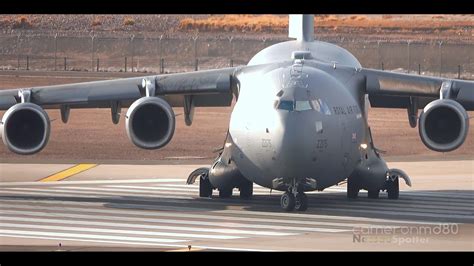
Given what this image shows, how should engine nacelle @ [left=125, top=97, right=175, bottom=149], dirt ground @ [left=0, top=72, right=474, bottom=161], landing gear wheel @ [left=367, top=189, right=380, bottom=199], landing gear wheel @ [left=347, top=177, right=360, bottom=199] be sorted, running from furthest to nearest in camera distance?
1. dirt ground @ [left=0, top=72, right=474, bottom=161]
2. landing gear wheel @ [left=367, top=189, right=380, bottom=199]
3. landing gear wheel @ [left=347, top=177, right=360, bottom=199]
4. engine nacelle @ [left=125, top=97, right=175, bottom=149]

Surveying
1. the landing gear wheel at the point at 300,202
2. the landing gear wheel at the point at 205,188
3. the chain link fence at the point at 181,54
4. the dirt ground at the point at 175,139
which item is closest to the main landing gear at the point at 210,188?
the landing gear wheel at the point at 205,188

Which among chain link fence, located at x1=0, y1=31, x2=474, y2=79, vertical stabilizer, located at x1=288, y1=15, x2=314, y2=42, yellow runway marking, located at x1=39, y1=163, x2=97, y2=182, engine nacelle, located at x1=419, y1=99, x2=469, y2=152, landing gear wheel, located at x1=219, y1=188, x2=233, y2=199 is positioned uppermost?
chain link fence, located at x1=0, y1=31, x2=474, y2=79

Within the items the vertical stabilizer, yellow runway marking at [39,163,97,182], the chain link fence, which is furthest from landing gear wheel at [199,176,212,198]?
the chain link fence

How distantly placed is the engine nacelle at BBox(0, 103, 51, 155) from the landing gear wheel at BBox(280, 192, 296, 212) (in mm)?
5290

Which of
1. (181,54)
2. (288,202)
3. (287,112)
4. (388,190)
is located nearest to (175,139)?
(388,190)

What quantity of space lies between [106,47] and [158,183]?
167 ft

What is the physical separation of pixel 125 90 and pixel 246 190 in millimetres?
3465

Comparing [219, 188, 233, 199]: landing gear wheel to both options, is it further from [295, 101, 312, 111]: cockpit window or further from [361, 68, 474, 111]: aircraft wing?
[295, 101, 312, 111]: cockpit window

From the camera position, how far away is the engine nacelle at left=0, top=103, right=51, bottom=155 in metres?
29.2

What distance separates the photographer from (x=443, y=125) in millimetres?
28391

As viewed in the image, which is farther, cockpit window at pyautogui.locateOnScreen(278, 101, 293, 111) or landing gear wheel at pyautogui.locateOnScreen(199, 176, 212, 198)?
landing gear wheel at pyautogui.locateOnScreen(199, 176, 212, 198)
